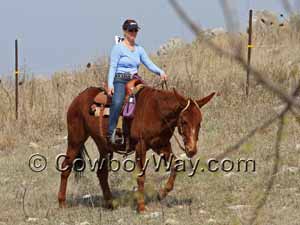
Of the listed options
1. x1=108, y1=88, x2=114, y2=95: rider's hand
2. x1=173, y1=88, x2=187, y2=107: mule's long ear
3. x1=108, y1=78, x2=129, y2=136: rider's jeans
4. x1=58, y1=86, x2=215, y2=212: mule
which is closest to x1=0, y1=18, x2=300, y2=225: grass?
x1=58, y1=86, x2=215, y2=212: mule

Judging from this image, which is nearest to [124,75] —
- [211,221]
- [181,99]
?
[181,99]

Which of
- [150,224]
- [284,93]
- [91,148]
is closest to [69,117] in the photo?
[150,224]

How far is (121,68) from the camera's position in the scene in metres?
8.03

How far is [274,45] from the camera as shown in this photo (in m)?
18.2

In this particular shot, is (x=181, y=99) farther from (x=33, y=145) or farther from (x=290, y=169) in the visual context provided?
(x=33, y=145)

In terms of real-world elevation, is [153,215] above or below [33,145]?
below

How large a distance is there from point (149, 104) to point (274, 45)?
10.7 metres

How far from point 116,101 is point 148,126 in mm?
437

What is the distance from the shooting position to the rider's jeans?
26.1 feet

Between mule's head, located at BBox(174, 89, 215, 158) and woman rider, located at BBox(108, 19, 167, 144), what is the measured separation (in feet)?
1.80

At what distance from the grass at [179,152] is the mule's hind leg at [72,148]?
0.71 feet

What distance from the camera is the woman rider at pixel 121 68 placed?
26.1ft

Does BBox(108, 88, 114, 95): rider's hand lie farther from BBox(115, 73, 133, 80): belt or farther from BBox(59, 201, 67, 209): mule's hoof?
BBox(59, 201, 67, 209): mule's hoof

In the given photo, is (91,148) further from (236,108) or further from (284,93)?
(284,93)
